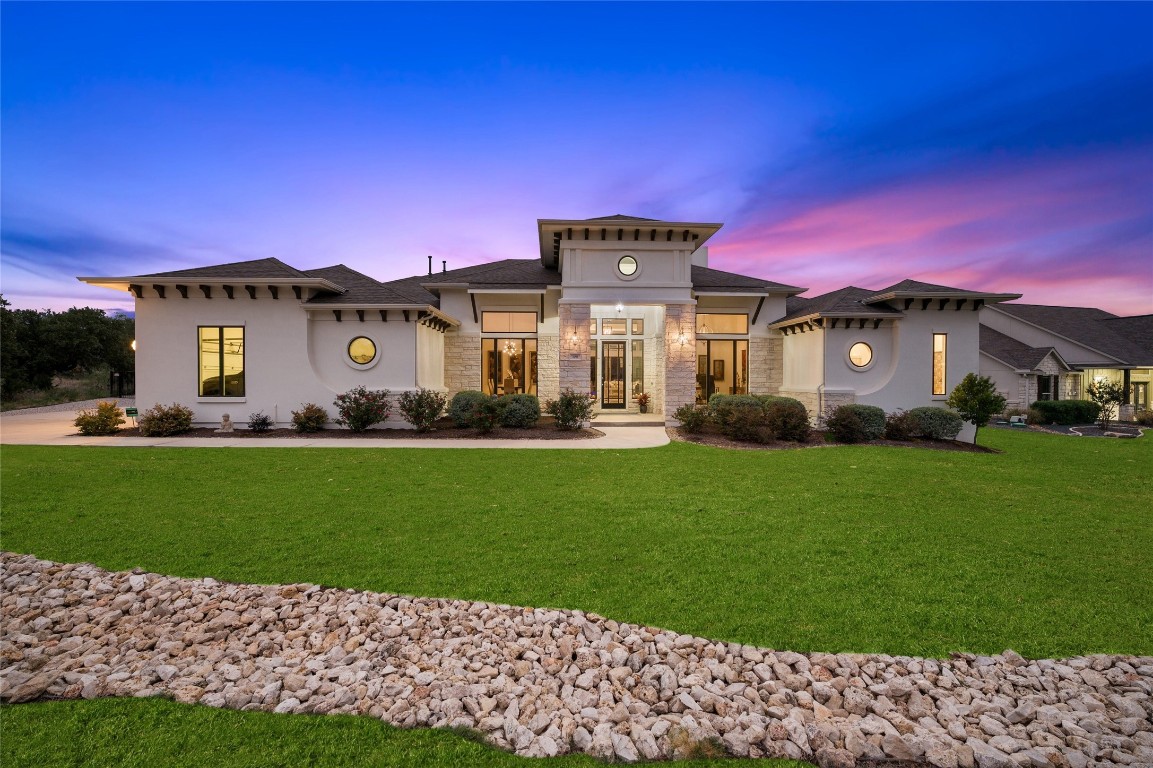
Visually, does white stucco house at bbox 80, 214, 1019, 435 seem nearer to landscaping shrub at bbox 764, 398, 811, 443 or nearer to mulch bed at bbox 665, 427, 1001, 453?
mulch bed at bbox 665, 427, 1001, 453

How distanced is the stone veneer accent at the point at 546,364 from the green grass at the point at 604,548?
26.8ft

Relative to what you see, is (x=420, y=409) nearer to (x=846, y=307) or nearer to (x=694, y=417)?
(x=694, y=417)

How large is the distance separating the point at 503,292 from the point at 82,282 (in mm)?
11990

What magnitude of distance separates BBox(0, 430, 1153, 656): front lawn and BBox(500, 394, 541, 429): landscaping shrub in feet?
15.3

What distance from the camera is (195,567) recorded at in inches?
181

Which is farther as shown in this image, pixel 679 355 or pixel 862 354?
pixel 679 355

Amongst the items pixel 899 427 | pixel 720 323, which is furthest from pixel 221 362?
pixel 899 427

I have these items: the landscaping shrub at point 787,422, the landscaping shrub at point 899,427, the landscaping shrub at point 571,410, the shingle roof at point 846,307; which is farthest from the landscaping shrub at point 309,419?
the landscaping shrub at point 899,427

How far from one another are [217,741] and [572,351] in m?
13.9

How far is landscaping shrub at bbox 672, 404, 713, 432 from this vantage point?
13805 mm

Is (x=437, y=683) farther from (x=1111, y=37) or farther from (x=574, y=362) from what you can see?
(x=1111, y=37)

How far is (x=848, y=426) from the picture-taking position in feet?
42.7

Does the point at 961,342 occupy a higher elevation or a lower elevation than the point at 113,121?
lower

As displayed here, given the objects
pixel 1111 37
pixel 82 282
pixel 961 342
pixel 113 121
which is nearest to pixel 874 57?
pixel 1111 37
